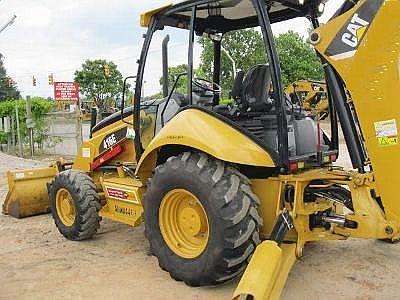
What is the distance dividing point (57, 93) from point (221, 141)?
36.4ft

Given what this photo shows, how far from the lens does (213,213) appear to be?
376cm

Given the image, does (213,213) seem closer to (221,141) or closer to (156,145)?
(221,141)

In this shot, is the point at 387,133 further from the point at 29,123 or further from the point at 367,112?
the point at 29,123

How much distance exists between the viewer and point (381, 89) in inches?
127

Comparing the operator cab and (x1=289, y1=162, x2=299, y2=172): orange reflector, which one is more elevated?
the operator cab

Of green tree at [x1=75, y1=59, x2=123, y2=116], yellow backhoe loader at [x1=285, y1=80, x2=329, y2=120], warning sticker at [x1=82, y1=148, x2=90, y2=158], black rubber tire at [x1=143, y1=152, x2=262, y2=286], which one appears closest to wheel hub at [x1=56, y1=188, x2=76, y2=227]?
warning sticker at [x1=82, y1=148, x2=90, y2=158]

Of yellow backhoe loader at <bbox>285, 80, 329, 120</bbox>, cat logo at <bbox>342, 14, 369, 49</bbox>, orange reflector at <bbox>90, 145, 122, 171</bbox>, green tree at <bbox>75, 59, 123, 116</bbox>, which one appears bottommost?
orange reflector at <bbox>90, 145, 122, 171</bbox>

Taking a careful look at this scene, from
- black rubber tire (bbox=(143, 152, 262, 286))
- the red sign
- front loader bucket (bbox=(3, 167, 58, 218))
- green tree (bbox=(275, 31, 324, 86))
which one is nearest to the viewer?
black rubber tire (bbox=(143, 152, 262, 286))

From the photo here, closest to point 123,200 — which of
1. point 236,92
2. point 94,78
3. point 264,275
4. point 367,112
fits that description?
point 236,92

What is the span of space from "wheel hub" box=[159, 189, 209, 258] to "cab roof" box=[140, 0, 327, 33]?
172cm

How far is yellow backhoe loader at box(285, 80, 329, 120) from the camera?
16.4ft

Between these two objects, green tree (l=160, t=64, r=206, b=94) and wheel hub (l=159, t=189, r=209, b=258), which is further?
green tree (l=160, t=64, r=206, b=94)

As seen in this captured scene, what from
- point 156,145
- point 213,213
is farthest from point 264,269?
point 156,145

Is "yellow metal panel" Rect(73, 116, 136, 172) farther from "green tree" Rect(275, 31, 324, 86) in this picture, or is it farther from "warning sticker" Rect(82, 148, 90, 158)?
"green tree" Rect(275, 31, 324, 86)
